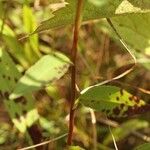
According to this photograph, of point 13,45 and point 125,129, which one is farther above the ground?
point 13,45

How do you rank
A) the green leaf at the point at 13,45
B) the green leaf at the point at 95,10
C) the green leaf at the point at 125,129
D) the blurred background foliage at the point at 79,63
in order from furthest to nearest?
the green leaf at the point at 125,129
the green leaf at the point at 13,45
the blurred background foliage at the point at 79,63
the green leaf at the point at 95,10

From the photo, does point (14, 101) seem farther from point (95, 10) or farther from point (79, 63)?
point (79, 63)

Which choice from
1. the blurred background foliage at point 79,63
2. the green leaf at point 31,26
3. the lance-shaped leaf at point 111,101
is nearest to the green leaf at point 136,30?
the blurred background foliage at point 79,63

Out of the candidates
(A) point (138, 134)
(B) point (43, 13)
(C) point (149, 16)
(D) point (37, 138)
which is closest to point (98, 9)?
(C) point (149, 16)

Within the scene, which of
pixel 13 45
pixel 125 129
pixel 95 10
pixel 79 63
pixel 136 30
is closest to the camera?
pixel 95 10

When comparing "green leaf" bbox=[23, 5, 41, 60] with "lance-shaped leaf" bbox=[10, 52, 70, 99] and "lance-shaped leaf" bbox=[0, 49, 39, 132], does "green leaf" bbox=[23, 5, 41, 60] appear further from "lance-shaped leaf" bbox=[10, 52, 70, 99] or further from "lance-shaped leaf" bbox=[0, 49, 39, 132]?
"lance-shaped leaf" bbox=[10, 52, 70, 99]

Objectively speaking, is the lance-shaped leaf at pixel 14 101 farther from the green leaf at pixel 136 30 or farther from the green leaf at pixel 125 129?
the green leaf at pixel 125 129

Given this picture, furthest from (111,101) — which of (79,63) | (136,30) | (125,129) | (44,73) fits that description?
(79,63)
